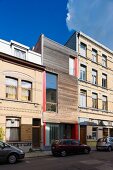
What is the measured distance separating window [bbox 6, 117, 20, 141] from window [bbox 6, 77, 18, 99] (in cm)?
200

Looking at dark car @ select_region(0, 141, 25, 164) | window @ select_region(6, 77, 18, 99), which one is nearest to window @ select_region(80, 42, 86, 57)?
window @ select_region(6, 77, 18, 99)

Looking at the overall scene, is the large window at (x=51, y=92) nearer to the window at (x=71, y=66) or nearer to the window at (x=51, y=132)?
the window at (x=51, y=132)

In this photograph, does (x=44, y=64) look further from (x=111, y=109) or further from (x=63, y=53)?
(x=111, y=109)

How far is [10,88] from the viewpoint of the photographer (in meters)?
24.3

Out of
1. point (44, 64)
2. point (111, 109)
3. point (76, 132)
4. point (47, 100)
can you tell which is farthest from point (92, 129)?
point (44, 64)

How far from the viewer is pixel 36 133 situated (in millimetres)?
26234

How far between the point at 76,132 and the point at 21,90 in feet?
29.4

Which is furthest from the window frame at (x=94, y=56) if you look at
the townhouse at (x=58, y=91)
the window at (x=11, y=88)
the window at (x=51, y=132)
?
the window at (x=11, y=88)

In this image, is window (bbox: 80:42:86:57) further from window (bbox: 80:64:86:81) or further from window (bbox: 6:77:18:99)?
window (bbox: 6:77:18:99)

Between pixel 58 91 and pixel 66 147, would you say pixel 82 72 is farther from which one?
pixel 66 147

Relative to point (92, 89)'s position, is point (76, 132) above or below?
below

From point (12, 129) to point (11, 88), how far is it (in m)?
3.60

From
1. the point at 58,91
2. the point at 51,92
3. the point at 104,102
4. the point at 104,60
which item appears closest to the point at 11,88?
the point at 51,92

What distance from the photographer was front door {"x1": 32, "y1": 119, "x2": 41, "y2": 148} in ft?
A: 85.1
